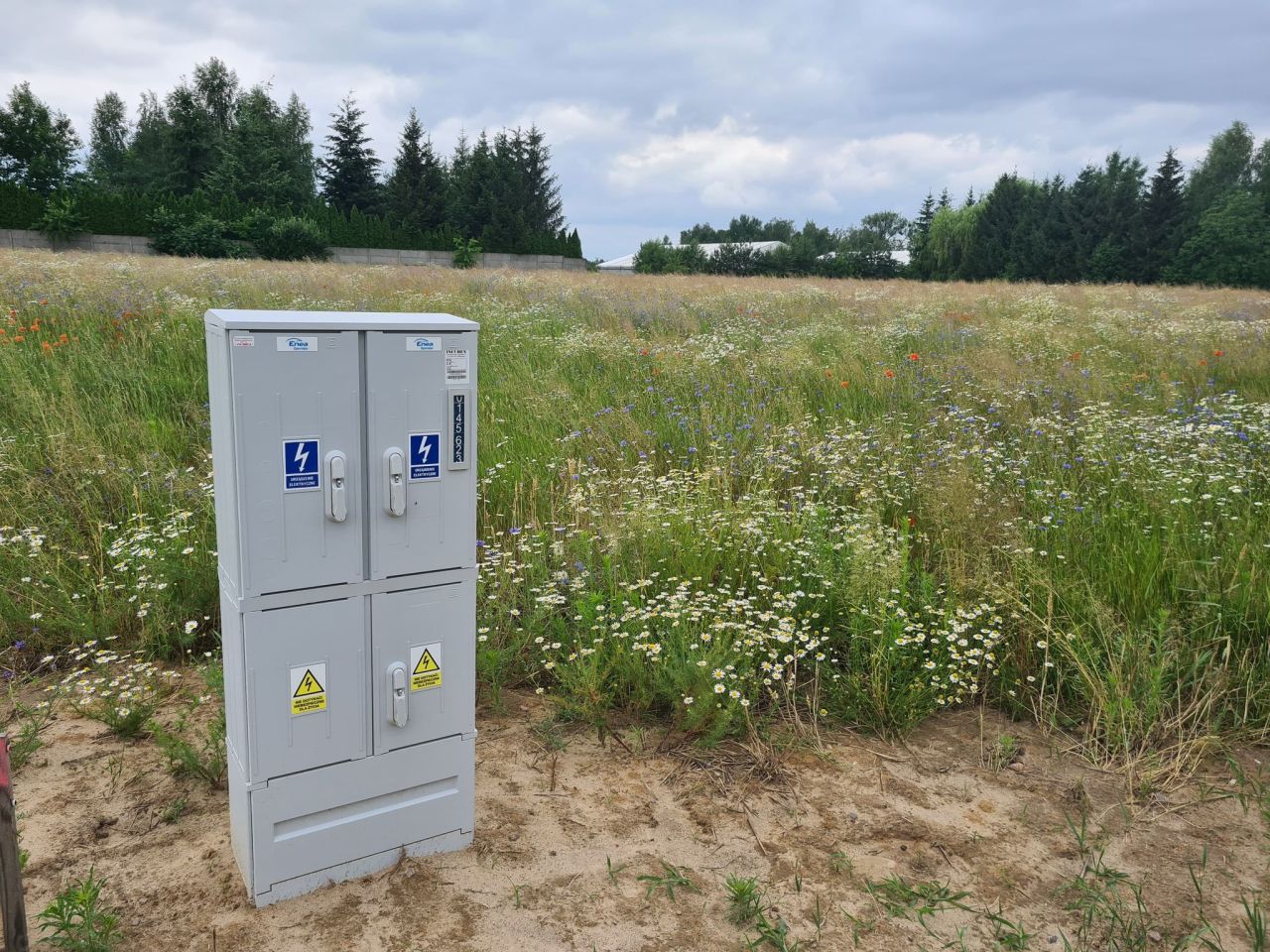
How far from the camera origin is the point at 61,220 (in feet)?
98.1

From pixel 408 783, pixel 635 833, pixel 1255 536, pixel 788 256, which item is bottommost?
pixel 635 833

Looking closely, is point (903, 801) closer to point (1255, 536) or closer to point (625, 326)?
point (1255, 536)

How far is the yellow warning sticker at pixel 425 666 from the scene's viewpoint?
2488mm

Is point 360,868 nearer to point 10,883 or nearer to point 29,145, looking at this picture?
point 10,883

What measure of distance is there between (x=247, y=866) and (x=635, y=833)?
121 centimetres

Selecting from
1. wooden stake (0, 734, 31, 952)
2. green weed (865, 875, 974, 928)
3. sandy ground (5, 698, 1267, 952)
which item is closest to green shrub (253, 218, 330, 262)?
sandy ground (5, 698, 1267, 952)

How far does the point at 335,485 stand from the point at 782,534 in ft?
8.46

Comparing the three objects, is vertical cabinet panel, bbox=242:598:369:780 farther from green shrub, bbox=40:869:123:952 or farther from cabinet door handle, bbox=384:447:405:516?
green shrub, bbox=40:869:123:952

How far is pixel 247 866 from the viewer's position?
2.42 metres

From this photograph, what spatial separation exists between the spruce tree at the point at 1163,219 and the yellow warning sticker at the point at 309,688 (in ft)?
177

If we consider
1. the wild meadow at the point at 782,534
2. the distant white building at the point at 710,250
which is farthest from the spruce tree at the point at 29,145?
the wild meadow at the point at 782,534

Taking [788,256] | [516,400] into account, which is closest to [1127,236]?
[788,256]

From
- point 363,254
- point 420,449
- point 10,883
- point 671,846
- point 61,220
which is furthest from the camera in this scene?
point 363,254

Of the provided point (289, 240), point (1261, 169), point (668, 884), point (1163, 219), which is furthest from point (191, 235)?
point (1261, 169)
